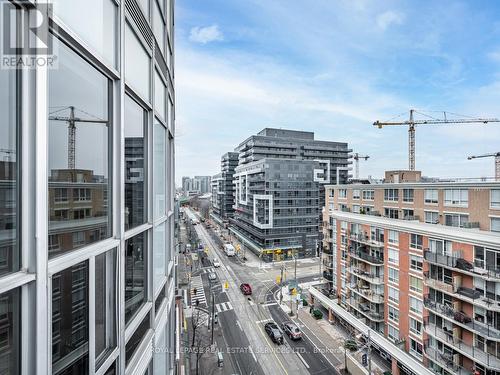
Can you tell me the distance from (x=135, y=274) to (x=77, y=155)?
309cm

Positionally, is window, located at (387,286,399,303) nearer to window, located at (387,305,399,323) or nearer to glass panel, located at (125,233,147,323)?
window, located at (387,305,399,323)

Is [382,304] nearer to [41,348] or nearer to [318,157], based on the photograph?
[41,348]

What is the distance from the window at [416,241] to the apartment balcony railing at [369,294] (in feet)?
23.0

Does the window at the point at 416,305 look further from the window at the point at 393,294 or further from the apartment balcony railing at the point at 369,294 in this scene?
the apartment balcony railing at the point at 369,294

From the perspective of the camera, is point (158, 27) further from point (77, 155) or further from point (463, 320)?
point (463, 320)

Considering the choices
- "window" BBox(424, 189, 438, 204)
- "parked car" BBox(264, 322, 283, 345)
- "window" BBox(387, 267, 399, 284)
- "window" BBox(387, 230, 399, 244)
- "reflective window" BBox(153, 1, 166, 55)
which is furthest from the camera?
"parked car" BBox(264, 322, 283, 345)

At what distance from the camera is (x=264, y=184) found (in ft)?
208

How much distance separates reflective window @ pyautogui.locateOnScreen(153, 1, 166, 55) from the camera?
755 cm

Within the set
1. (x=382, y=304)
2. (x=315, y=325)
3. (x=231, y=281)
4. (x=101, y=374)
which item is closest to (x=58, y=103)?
(x=101, y=374)

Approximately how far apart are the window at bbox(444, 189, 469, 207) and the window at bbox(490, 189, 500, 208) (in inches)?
61.8

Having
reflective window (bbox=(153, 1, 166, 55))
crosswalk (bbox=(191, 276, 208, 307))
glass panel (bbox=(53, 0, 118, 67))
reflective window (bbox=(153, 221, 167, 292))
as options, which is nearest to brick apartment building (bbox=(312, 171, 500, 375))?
crosswalk (bbox=(191, 276, 208, 307))

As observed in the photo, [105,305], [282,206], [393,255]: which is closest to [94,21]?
[105,305]

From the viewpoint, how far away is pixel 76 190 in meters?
3.82

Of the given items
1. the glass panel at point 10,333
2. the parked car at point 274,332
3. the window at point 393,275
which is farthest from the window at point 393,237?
the glass panel at point 10,333
